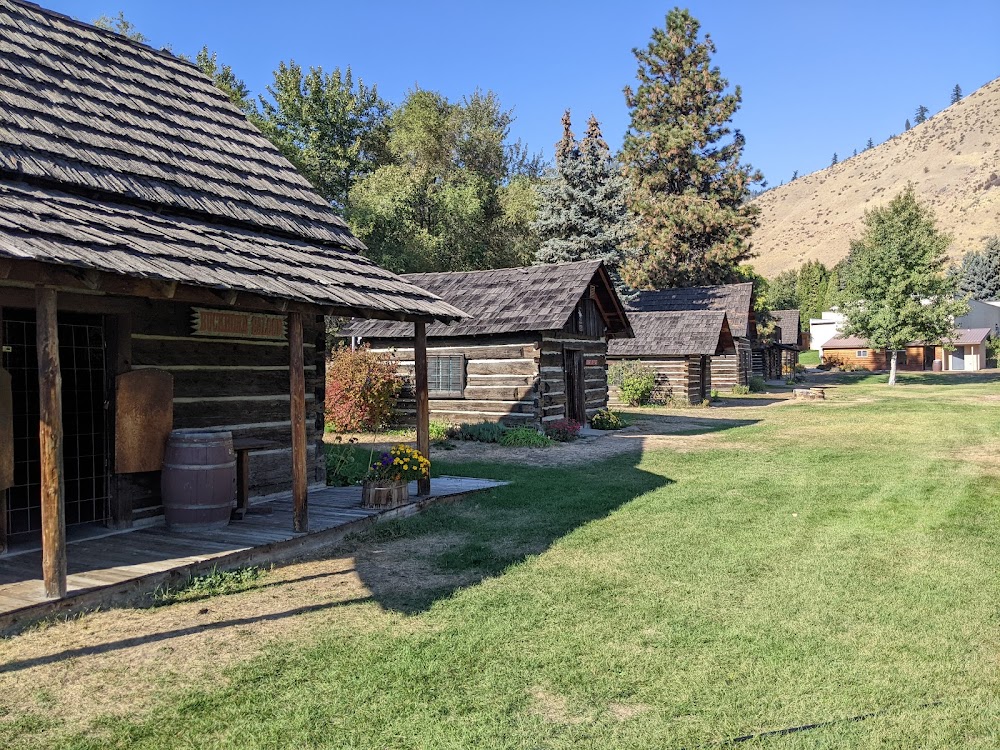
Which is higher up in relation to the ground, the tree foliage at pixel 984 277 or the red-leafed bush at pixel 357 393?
the tree foliage at pixel 984 277

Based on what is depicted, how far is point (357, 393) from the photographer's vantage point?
19.2 m

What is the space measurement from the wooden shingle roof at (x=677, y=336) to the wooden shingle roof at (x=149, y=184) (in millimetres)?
20864

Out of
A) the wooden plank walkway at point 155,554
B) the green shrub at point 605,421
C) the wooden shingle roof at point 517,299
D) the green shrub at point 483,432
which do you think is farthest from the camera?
the green shrub at point 605,421

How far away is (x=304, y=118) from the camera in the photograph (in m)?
38.4

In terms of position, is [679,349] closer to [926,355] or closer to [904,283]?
[904,283]

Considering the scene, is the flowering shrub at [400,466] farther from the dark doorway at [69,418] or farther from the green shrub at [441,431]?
the green shrub at [441,431]

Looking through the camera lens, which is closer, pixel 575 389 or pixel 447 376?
pixel 447 376

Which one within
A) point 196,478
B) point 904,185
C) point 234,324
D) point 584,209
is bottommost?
point 196,478

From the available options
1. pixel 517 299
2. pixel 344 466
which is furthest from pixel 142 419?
pixel 517 299

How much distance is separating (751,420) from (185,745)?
21150 mm

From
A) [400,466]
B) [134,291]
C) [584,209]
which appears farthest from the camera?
[584,209]

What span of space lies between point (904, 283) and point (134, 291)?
139 feet

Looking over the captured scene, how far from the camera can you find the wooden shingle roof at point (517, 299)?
18.3 meters

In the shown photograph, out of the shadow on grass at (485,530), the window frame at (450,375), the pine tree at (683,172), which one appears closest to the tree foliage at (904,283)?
the pine tree at (683,172)
